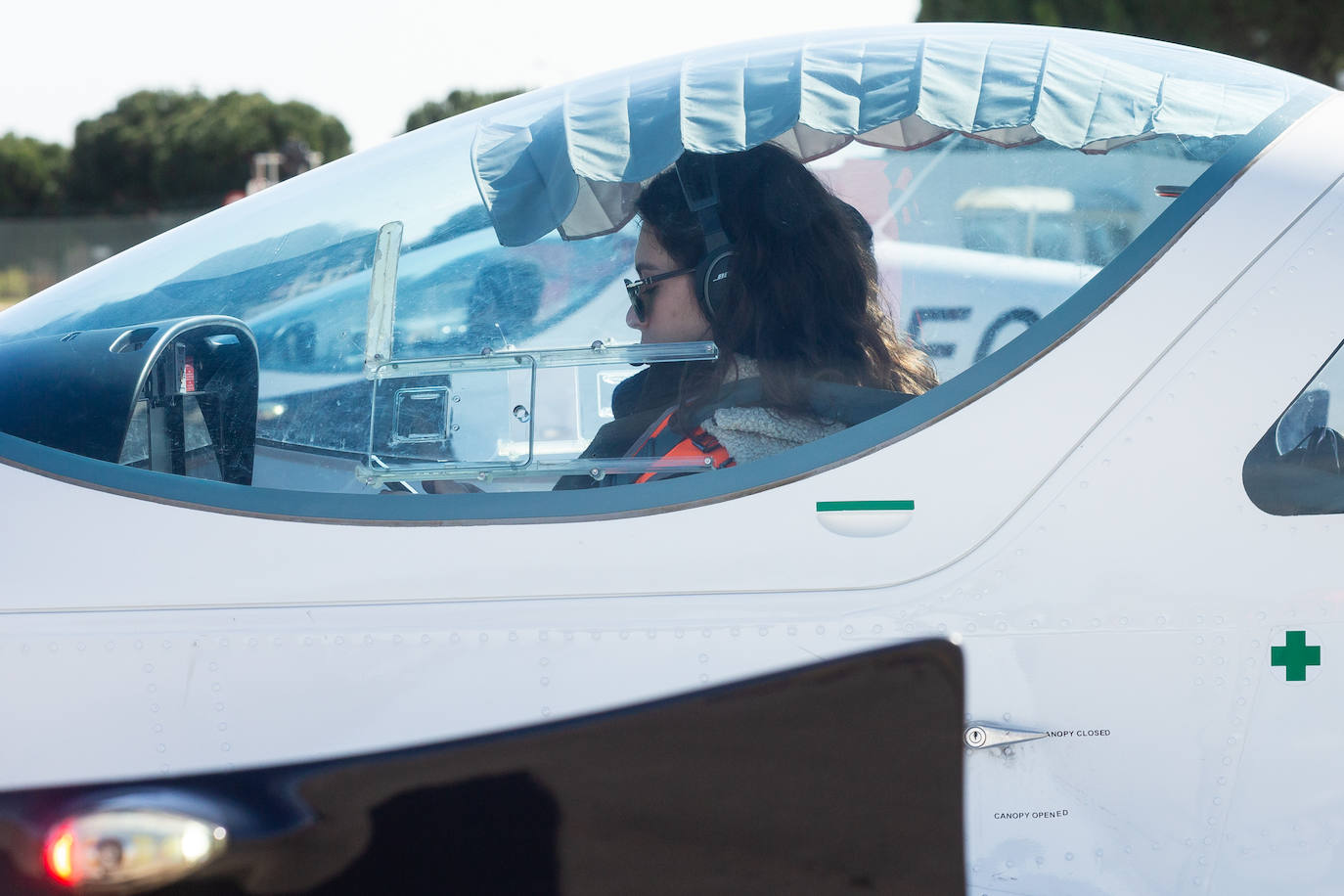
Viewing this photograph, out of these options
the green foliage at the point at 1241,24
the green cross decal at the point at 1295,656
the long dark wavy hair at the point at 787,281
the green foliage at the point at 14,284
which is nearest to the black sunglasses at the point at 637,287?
the long dark wavy hair at the point at 787,281

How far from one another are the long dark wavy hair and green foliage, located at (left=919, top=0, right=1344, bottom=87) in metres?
11.9

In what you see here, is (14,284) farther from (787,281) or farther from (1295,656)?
(1295,656)

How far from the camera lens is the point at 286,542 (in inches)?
52.2

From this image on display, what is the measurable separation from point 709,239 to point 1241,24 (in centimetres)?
1351

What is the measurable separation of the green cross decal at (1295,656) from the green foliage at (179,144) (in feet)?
132

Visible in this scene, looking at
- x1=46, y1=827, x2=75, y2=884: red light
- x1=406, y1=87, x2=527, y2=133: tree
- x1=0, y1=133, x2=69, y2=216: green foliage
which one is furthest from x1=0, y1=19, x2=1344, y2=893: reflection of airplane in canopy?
x1=0, y1=133, x2=69, y2=216: green foliage

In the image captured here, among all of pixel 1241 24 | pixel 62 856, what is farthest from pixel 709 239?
pixel 1241 24

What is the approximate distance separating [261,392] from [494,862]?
2.58 feet

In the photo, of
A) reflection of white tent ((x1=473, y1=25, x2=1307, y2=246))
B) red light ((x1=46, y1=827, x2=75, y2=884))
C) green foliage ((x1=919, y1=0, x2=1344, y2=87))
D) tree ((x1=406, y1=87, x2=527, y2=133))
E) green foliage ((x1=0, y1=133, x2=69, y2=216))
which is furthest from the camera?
green foliage ((x1=0, y1=133, x2=69, y2=216))

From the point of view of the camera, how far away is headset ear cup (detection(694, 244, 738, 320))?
170cm


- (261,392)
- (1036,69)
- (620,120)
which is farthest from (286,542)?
(1036,69)

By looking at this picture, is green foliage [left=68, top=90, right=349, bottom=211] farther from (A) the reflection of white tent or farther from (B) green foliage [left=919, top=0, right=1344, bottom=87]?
(A) the reflection of white tent

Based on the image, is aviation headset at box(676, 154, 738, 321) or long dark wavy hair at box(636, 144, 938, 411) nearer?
long dark wavy hair at box(636, 144, 938, 411)

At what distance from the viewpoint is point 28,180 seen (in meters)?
44.2
